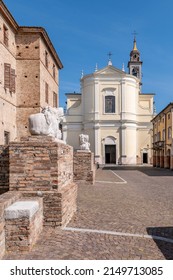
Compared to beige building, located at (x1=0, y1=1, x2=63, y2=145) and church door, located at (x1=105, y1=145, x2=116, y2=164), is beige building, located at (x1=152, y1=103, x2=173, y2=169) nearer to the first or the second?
church door, located at (x1=105, y1=145, x2=116, y2=164)

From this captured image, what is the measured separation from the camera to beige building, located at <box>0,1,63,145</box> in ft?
56.0

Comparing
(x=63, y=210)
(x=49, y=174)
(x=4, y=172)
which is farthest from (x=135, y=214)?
(x=4, y=172)

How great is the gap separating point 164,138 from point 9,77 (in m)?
21.9

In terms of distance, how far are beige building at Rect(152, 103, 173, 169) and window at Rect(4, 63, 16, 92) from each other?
58.9 ft

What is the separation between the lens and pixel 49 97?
866 inches

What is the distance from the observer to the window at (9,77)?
1661 centimetres

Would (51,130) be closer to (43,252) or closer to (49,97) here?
(43,252)

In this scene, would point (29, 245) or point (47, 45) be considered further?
point (47, 45)

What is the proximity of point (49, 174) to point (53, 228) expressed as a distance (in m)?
1.02

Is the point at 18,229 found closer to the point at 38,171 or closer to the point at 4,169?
the point at 38,171

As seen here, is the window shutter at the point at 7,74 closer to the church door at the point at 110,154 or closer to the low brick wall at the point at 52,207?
the low brick wall at the point at 52,207

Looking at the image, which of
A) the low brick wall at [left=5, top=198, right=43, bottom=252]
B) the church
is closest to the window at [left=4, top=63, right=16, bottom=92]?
the low brick wall at [left=5, top=198, right=43, bottom=252]

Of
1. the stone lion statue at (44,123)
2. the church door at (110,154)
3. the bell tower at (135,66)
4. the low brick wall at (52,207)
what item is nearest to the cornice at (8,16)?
the stone lion statue at (44,123)

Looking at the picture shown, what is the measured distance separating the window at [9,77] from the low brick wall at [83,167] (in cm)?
590
